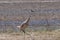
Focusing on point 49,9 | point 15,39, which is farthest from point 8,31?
point 49,9

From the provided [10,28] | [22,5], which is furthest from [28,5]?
[10,28]

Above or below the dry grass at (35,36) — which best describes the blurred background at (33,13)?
Result: above

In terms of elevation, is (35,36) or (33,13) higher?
(33,13)

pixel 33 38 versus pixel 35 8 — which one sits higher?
pixel 35 8

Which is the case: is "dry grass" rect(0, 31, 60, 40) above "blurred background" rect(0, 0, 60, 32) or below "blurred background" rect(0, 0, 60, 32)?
below

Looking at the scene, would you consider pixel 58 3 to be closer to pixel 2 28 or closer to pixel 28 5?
Result: pixel 28 5

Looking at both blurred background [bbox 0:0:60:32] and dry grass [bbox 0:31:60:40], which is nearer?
dry grass [bbox 0:31:60:40]

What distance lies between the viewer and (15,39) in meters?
4.65

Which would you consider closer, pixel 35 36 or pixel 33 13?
pixel 35 36

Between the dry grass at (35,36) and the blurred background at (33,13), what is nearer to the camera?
the dry grass at (35,36)

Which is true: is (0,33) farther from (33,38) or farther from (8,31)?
(33,38)

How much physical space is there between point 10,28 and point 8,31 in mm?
78

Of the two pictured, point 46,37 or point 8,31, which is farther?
point 8,31

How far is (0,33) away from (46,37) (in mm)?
848
